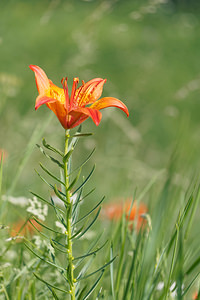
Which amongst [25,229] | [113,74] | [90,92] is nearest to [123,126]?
[25,229]

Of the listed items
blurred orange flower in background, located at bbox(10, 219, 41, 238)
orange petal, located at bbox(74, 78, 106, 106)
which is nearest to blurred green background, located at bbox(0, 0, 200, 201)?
blurred orange flower in background, located at bbox(10, 219, 41, 238)

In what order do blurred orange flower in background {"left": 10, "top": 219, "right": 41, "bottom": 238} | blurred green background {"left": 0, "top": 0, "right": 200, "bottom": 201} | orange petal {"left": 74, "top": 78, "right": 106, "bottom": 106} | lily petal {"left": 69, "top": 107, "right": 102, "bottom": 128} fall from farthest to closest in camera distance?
blurred green background {"left": 0, "top": 0, "right": 200, "bottom": 201}
blurred orange flower in background {"left": 10, "top": 219, "right": 41, "bottom": 238}
orange petal {"left": 74, "top": 78, "right": 106, "bottom": 106}
lily petal {"left": 69, "top": 107, "right": 102, "bottom": 128}

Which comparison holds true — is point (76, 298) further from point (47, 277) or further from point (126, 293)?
point (47, 277)

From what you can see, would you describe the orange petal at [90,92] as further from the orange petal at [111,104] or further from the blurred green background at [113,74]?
the blurred green background at [113,74]

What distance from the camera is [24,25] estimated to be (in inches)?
172

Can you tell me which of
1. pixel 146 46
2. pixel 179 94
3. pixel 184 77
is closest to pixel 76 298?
pixel 179 94

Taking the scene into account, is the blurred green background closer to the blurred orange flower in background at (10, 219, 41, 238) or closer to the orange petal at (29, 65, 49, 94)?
the blurred orange flower in background at (10, 219, 41, 238)

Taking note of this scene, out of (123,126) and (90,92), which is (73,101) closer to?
(90,92)

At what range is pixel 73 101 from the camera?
58 cm

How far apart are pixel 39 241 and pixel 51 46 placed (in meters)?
3.36

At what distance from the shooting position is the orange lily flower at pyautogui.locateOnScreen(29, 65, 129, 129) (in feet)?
1.70

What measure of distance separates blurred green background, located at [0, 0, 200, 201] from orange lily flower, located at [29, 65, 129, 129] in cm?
23

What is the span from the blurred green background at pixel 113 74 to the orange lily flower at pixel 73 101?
234 millimetres

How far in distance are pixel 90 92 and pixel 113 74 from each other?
3.33m
